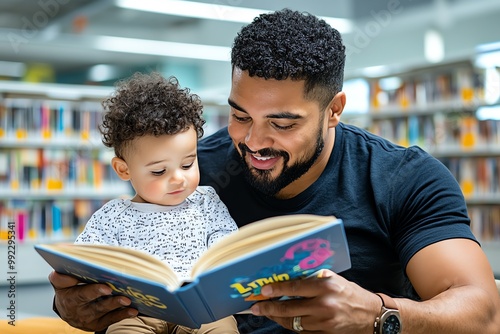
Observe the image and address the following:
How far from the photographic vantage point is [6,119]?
6.60 metres

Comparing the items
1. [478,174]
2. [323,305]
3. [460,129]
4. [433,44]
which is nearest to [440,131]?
[460,129]

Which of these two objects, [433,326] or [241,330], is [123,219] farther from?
[433,326]

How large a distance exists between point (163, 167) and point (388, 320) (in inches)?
24.4

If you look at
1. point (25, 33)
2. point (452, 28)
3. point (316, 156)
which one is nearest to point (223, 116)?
point (452, 28)

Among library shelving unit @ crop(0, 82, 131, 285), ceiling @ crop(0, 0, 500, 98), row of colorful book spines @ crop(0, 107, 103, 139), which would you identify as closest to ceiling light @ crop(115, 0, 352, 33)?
ceiling @ crop(0, 0, 500, 98)

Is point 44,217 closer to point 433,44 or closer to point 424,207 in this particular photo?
point 433,44

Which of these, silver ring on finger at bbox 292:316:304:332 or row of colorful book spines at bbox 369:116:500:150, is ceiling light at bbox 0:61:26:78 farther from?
silver ring on finger at bbox 292:316:304:332

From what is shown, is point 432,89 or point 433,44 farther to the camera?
point 433,44

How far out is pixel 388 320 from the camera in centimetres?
116

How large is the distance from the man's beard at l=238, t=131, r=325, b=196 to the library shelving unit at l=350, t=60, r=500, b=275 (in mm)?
4868

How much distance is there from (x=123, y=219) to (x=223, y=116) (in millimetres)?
6476

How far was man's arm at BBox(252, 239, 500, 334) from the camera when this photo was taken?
1089mm

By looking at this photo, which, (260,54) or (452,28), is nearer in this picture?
(260,54)

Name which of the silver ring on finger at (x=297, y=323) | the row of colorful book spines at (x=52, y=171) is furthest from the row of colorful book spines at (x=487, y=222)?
the silver ring on finger at (x=297, y=323)
